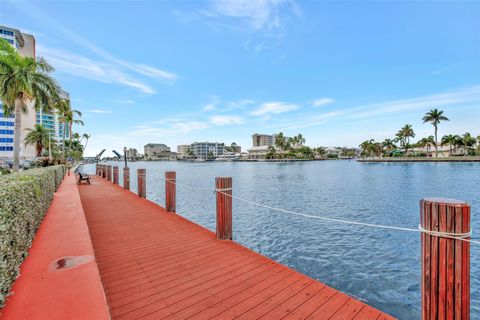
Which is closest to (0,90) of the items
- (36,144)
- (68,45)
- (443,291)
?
(68,45)

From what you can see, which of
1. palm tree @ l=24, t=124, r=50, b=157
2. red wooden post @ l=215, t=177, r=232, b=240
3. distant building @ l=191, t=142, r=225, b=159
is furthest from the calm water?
distant building @ l=191, t=142, r=225, b=159

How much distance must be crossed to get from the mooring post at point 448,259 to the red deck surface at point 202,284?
0.85 metres

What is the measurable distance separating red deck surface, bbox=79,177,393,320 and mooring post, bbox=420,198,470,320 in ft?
2.79

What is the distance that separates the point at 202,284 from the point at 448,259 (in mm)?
2864

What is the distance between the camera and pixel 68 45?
21297 millimetres

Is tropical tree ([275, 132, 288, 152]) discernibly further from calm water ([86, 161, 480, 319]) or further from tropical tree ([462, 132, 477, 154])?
calm water ([86, 161, 480, 319])

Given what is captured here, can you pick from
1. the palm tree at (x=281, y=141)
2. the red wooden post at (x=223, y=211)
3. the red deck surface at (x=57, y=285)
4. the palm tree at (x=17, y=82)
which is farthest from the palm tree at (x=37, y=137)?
the palm tree at (x=281, y=141)

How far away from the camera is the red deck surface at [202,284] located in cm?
271

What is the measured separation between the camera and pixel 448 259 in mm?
1966

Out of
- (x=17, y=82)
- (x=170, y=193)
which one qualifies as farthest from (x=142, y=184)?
(x=17, y=82)

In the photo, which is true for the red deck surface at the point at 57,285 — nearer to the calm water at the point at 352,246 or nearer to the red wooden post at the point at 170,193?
the red wooden post at the point at 170,193

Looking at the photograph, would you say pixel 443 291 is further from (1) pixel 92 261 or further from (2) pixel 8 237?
(2) pixel 8 237

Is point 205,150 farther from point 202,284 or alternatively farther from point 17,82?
point 202,284

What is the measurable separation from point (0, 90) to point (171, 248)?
17619mm
